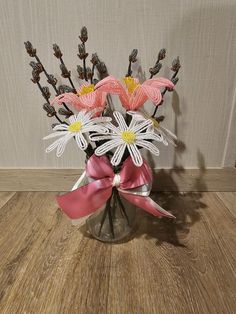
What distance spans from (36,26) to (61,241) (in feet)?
1.86

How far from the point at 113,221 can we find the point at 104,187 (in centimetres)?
13

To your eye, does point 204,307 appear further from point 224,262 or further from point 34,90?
point 34,90

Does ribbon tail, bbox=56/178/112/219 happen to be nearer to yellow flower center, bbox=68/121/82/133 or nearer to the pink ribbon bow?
the pink ribbon bow

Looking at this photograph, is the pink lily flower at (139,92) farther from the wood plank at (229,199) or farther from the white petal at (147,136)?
the wood plank at (229,199)

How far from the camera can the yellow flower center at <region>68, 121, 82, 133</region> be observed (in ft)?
1.61

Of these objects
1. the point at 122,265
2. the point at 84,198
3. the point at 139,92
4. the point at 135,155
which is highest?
the point at 139,92

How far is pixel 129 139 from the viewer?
1.58 feet

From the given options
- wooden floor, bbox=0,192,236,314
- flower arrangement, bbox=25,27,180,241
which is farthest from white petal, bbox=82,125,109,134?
wooden floor, bbox=0,192,236,314

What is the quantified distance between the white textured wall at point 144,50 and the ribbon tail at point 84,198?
307mm

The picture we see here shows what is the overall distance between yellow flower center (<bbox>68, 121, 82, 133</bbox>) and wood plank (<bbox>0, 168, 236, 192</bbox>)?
355 millimetres

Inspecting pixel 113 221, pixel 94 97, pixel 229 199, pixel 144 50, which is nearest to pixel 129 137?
pixel 94 97

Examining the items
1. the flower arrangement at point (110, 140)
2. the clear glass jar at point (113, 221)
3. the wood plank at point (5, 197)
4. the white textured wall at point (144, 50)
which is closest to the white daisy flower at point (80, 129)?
the flower arrangement at point (110, 140)

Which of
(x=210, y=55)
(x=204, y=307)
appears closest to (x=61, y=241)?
(x=204, y=307)

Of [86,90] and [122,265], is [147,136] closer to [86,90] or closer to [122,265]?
[86,90]
